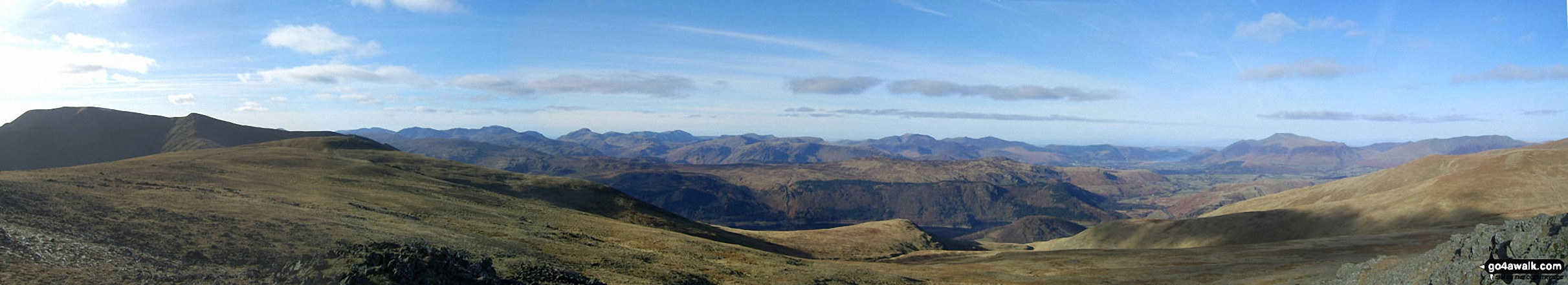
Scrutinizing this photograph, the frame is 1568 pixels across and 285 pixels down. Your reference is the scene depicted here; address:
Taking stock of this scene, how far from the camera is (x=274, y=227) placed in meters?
45.8

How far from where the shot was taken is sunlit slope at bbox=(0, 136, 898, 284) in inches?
1373

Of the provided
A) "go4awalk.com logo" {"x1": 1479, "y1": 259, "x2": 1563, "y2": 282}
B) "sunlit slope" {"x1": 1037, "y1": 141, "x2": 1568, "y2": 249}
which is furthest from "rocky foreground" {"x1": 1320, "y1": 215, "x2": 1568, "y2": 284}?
"sunlit slope" {"x1": 1037, "y1": 141, "x2": 1568, "y2": 249}

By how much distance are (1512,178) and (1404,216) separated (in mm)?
30951

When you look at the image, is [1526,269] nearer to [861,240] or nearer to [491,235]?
[491,235]

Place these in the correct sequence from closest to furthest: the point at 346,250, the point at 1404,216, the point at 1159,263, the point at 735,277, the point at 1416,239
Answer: the point at 346,250, the point at 735,277, the point at 1159,263, the point at 1416,239, the point at 1404,216

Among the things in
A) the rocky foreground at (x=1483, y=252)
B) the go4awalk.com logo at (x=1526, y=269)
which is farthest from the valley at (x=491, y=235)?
the go4awalk.com logo at (x=1526, y=269)

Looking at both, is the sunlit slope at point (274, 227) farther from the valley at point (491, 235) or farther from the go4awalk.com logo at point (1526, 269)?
the go4awalk.com logo at point (1526, 269)

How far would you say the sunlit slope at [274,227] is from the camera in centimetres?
3488

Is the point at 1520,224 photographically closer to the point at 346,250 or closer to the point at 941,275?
the point at 941,275

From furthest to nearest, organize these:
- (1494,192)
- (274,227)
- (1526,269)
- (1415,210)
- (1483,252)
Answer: (1494,192) → (1415,210) → (274,227) → (1483,252) → (1526,269)

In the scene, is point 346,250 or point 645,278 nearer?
point 346,250

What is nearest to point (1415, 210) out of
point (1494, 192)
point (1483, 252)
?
point (1494, 192)

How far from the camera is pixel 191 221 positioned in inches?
1742

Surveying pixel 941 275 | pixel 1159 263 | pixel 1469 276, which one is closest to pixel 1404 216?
pixel 1159 263
